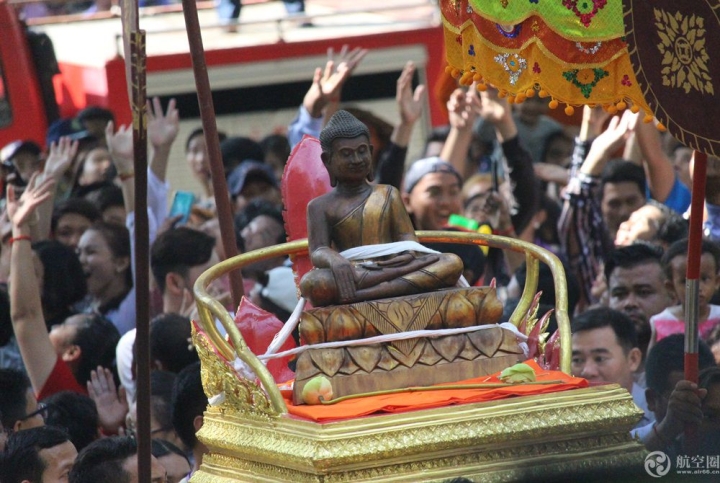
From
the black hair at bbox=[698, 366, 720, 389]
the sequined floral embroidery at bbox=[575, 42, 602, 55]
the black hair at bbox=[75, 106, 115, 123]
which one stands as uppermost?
the sequined floral embroidery at bbox=[575, 42, 602, 55]

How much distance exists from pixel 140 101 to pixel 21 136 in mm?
7643

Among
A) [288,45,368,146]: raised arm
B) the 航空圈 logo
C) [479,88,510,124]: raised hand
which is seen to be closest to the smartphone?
[288,45,368,146]: raised arm

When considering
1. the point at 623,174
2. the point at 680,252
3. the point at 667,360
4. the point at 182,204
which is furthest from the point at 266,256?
the point at 182,204

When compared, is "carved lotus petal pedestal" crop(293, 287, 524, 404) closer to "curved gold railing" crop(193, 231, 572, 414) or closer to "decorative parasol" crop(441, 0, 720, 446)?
"curved gold railing" crop(193, 231, 572, 414)

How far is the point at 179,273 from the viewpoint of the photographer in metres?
6.82

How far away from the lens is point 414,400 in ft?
12.5

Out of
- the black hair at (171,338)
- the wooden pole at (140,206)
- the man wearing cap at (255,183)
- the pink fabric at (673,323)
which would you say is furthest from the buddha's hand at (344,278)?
the man wearing cap at (255,183)

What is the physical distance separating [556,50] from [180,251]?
2.96 m

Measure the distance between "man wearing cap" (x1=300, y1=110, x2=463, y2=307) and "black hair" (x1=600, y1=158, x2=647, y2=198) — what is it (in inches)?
139

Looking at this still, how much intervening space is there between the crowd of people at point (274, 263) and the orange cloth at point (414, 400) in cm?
46

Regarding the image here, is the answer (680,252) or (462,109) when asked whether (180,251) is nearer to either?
(462,109)

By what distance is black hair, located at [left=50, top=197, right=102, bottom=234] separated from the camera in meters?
8.17

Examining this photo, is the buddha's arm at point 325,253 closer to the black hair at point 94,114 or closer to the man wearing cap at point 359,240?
the man wearing cap at point 359,240

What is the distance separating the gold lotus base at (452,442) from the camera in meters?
3.58
